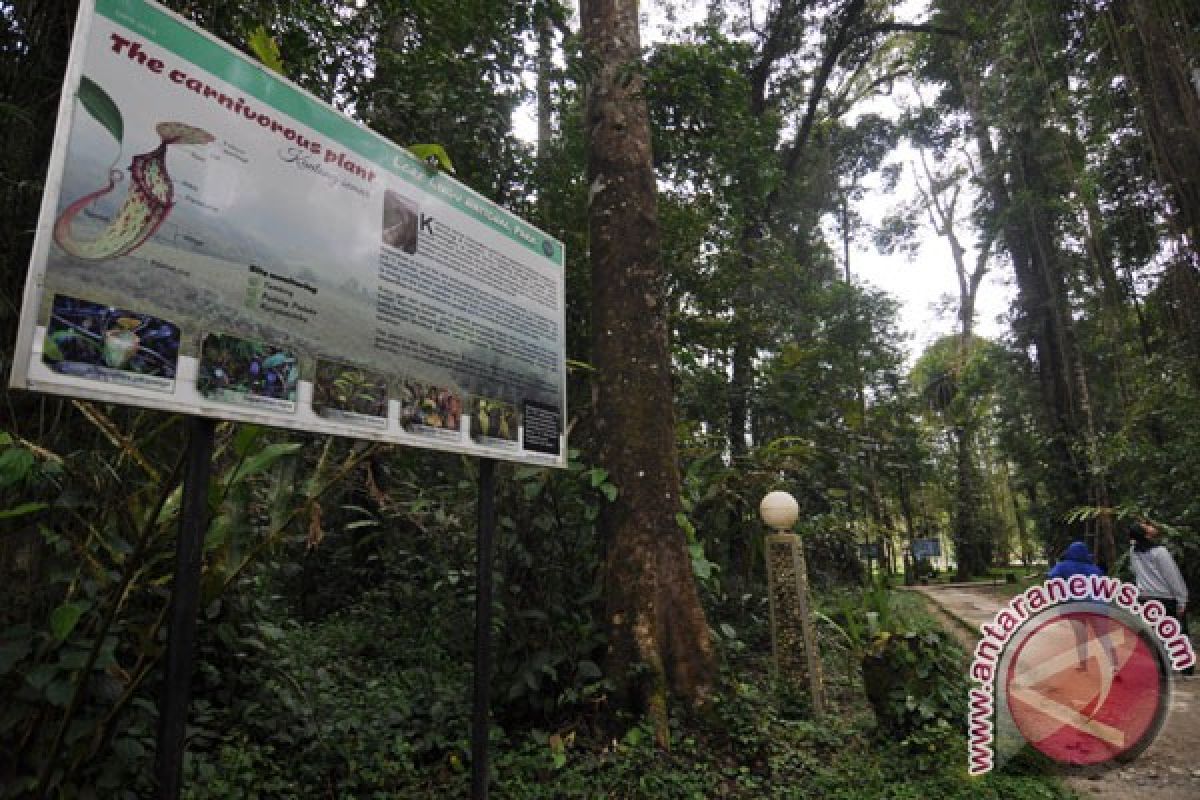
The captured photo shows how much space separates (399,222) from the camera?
7.22 ft

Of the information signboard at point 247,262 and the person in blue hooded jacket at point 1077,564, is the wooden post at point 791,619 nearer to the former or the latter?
the person in blue hooded jacket at point 1077,564

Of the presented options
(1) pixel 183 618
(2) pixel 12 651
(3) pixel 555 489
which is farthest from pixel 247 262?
(3) pixel 555 489

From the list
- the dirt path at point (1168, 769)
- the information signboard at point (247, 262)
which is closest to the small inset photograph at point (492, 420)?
the information signboard at point (247, 262)

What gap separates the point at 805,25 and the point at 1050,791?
37.9 ft

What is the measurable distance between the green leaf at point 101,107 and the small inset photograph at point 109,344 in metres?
0.41

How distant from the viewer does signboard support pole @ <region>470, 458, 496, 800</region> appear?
230 centimetres

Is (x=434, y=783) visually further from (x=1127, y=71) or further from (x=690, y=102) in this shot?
(x=1127, y=71)

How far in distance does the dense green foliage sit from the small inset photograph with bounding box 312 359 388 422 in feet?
1.07

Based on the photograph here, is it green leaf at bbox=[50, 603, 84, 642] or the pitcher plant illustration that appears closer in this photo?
the pitcher plant illustration

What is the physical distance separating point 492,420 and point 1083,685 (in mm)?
3460

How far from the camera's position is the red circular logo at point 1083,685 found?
3.20 meters

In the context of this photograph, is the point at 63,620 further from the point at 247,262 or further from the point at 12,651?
the point at 247,262

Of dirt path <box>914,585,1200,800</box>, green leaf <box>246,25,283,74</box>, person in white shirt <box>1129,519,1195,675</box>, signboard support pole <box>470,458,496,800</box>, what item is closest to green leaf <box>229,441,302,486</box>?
signboard support pole <box>470,458,496,800</box>

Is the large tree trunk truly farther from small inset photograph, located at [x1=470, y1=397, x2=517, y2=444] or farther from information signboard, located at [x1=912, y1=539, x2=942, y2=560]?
information signboard, located at [x1=912, y1=539, x2=942, y2=560]
